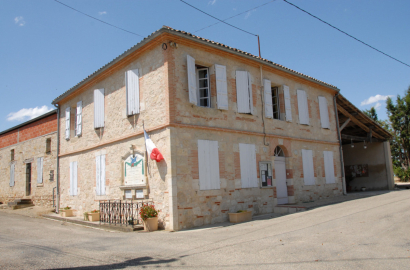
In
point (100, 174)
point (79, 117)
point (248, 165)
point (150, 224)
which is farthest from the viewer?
point (79, 117)

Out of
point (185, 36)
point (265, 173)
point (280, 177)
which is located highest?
point (185, 36)

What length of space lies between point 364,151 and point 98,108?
1524 centimetres

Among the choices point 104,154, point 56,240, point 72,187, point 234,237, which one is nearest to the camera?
point 234,237

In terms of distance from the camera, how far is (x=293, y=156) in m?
13.3

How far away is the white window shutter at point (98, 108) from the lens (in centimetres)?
1258

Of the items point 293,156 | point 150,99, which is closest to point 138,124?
point 150,99

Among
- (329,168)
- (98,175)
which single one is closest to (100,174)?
(98,175)

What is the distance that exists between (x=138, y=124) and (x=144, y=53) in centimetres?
232

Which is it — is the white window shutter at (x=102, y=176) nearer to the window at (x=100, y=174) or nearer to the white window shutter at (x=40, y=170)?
Answer: the window at (x=100, y=174)

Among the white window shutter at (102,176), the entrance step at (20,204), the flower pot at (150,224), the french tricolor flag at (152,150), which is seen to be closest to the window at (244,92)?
the french tricolor flag at (152,150)

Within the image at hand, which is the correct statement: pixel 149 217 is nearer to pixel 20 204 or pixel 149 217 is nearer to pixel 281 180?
pixel 281 180

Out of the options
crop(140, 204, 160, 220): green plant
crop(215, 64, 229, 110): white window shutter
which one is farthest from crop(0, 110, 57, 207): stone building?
crop(215, 64, 229, 110): white window shutter

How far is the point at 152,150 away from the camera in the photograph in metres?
9.59

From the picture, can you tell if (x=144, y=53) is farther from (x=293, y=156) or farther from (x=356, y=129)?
(x=356, y=129)
